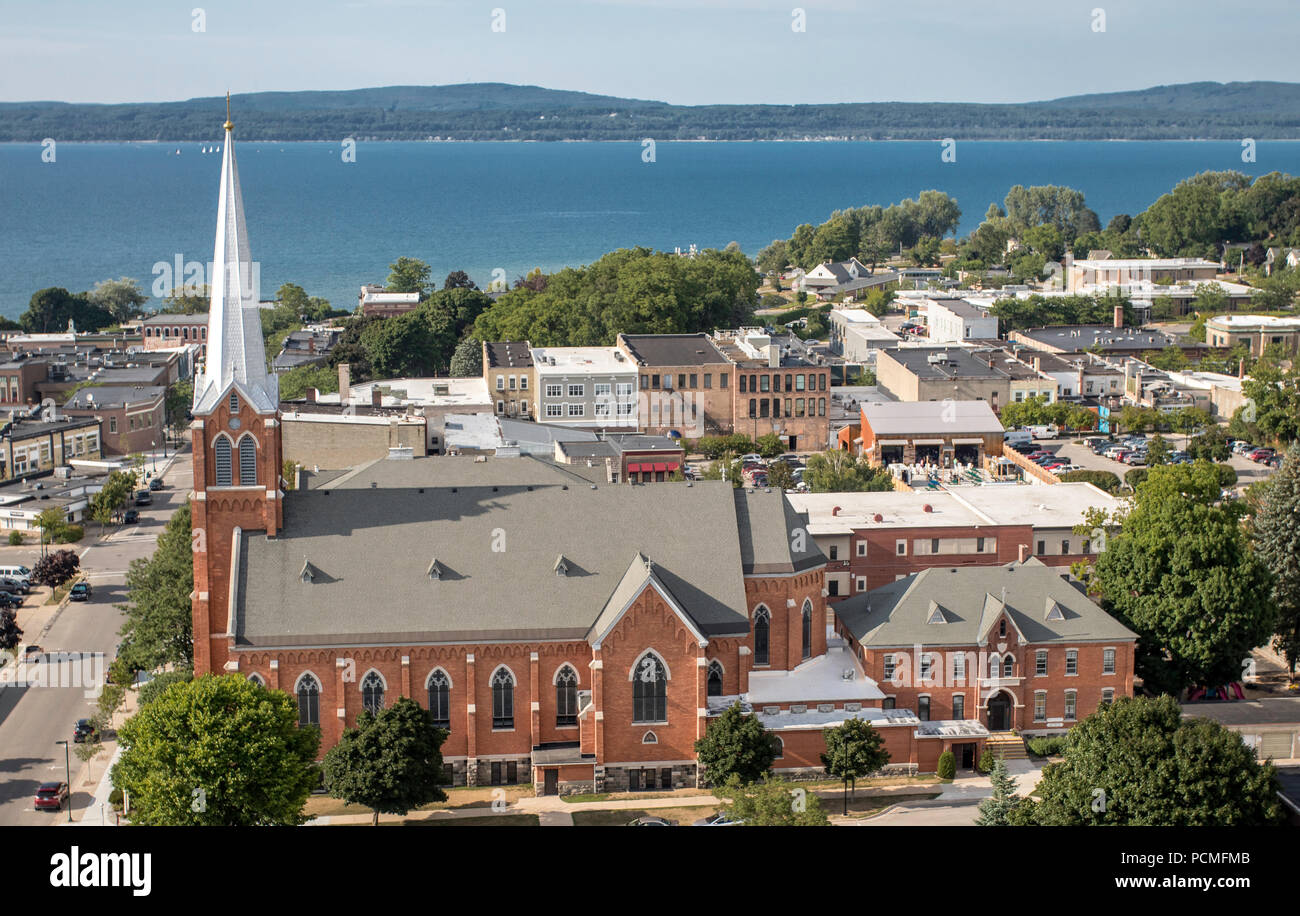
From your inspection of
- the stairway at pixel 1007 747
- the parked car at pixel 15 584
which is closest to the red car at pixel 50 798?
the parked car at pixel 15 584

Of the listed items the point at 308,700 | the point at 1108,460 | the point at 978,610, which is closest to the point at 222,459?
the point at 308,700

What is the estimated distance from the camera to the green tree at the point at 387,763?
53.0 metres

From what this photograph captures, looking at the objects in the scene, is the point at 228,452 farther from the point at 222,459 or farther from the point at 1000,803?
the point at 1000,803

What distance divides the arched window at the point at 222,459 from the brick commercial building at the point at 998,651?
25481 millimetres

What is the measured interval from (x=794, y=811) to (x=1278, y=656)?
1385 inches

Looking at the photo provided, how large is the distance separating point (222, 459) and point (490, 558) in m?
10.7

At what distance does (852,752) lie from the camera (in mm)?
56562

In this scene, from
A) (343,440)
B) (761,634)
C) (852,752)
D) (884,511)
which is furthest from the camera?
(343,440)

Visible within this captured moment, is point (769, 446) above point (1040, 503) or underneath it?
underneath

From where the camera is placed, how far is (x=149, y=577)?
69062 millimetres

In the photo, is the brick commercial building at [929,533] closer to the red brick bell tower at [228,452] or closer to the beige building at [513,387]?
the red brick bell tower at [228,452]

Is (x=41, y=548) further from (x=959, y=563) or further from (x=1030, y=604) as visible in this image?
(x=1030, y=604)

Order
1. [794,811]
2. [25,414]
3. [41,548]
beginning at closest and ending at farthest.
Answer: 1. [794,811]
2. [41,548]
3. [25,414]

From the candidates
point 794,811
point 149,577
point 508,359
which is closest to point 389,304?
point 508,359
